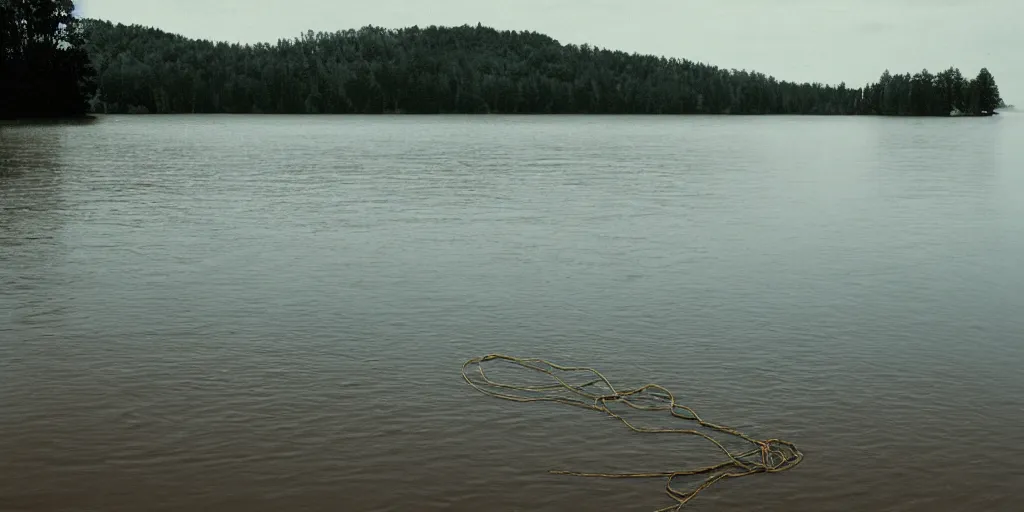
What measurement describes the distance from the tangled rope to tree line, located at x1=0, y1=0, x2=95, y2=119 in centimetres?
10611

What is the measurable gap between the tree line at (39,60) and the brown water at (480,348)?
286 ft

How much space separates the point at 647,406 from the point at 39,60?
368 feet

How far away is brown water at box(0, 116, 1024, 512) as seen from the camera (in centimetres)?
813

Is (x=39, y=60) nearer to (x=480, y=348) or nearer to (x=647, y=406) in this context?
(x=480, y=348)

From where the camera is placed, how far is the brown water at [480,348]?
813 centimetres

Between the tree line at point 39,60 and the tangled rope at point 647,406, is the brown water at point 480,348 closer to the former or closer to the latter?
the tangled rope at point 647,406

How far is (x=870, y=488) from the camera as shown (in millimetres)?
8016

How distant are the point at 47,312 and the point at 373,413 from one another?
634 cm

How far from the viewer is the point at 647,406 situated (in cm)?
997

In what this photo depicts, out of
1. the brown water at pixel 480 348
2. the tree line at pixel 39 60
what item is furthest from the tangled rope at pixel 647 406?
the tree line at pixel 39 60

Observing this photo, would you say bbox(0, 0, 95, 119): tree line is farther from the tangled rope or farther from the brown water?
the tangled rope

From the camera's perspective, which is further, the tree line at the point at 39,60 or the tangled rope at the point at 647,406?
the tree line at the point at 39,60

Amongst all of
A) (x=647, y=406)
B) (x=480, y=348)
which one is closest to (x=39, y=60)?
(x=480, y=348)

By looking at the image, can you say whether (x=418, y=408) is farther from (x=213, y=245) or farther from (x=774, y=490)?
(x=213, y=245)
